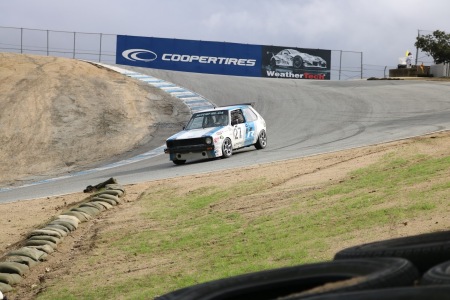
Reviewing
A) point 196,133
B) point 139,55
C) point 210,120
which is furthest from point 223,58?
point 196,133

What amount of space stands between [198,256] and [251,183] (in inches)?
219

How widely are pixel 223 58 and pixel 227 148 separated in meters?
28.7

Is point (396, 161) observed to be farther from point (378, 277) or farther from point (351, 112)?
point (351, 112)

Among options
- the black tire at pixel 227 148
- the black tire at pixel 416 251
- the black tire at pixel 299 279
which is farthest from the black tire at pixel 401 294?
the black tire at pixel 227 148

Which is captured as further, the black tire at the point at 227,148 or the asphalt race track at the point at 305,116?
the black tire at the point at 227,148

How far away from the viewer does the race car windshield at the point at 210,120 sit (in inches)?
957

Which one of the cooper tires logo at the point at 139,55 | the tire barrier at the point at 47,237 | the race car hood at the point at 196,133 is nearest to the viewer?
the tire barrier at the point at 47,237

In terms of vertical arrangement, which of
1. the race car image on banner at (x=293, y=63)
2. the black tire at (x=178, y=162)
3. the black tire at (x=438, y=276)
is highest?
the race car image on banner at (x=293, y=63)

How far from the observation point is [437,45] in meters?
57.1

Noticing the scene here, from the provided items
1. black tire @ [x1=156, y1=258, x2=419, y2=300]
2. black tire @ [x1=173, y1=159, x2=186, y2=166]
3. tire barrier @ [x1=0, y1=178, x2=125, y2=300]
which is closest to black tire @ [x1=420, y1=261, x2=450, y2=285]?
black tire @ [x1=156, y1=258, x2=419, y2=300]

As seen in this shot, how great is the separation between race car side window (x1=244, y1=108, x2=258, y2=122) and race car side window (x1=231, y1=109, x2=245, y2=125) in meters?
0.24

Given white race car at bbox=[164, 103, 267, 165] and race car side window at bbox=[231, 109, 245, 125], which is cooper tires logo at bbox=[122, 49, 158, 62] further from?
race car side window at bbox=[231, 109, 245, 125]

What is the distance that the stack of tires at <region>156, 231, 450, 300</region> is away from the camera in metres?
4.36

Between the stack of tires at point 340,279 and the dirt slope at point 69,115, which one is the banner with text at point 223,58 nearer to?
the dirt slope at point 69,115
